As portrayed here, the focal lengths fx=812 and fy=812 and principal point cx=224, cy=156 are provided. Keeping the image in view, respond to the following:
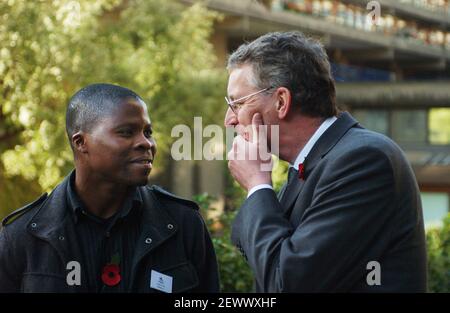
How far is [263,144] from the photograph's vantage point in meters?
3.09

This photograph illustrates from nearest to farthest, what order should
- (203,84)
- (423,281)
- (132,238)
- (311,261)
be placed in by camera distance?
(311,261) → (423,281) → (132,238) → (203,84)

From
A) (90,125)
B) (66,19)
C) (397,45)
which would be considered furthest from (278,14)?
(90,125)

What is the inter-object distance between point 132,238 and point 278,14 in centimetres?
3235

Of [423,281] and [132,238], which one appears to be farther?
[132,238]

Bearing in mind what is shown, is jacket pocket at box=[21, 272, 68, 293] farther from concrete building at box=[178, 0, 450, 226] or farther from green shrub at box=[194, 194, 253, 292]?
concrete building at box=[178, 0, 450, 226]

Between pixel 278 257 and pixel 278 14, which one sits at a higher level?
A: pixel 278 14

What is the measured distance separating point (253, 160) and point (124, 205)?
2.01 feet

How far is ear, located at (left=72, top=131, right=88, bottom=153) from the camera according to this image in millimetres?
3350

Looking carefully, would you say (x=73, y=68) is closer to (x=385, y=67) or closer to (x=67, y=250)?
(x=67, y=250)

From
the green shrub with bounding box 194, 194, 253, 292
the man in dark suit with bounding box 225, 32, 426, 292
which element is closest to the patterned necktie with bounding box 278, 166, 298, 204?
the man in dark suit with bounding box 225, 32, 426, 292

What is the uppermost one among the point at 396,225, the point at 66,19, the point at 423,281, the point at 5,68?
the point at 66,19

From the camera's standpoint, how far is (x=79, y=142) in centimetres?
337

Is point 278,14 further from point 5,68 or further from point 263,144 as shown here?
point 263,144

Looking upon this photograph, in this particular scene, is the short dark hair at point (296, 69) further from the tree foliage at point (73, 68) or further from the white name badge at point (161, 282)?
the tree foliage at point (73, 68)
